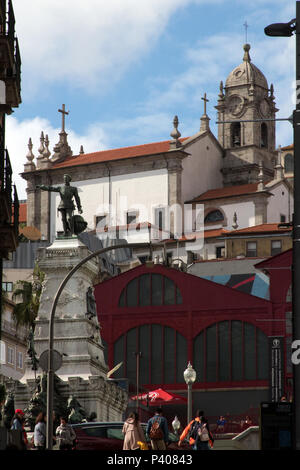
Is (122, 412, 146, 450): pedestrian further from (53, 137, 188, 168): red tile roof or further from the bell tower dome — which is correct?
the bell tower dome

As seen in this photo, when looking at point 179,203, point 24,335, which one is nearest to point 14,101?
point 24,335

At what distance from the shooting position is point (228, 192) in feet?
402

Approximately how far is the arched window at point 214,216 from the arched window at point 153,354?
142 feet

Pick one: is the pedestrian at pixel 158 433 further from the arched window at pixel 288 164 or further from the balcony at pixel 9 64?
the arched window at pixel 288 164

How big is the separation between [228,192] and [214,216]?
293 cm

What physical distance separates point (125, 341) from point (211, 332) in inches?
225

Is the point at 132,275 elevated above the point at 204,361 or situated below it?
above

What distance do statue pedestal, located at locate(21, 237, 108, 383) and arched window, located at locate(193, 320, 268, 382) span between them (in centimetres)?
3012

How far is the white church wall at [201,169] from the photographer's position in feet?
407

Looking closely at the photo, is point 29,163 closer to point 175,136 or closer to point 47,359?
point 175,136

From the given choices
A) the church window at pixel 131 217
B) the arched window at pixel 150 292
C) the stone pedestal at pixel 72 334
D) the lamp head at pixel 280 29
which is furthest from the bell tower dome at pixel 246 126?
the lamp head at pixel 280 29

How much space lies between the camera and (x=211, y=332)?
7744cm

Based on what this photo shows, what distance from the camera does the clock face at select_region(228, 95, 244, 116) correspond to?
456ft
